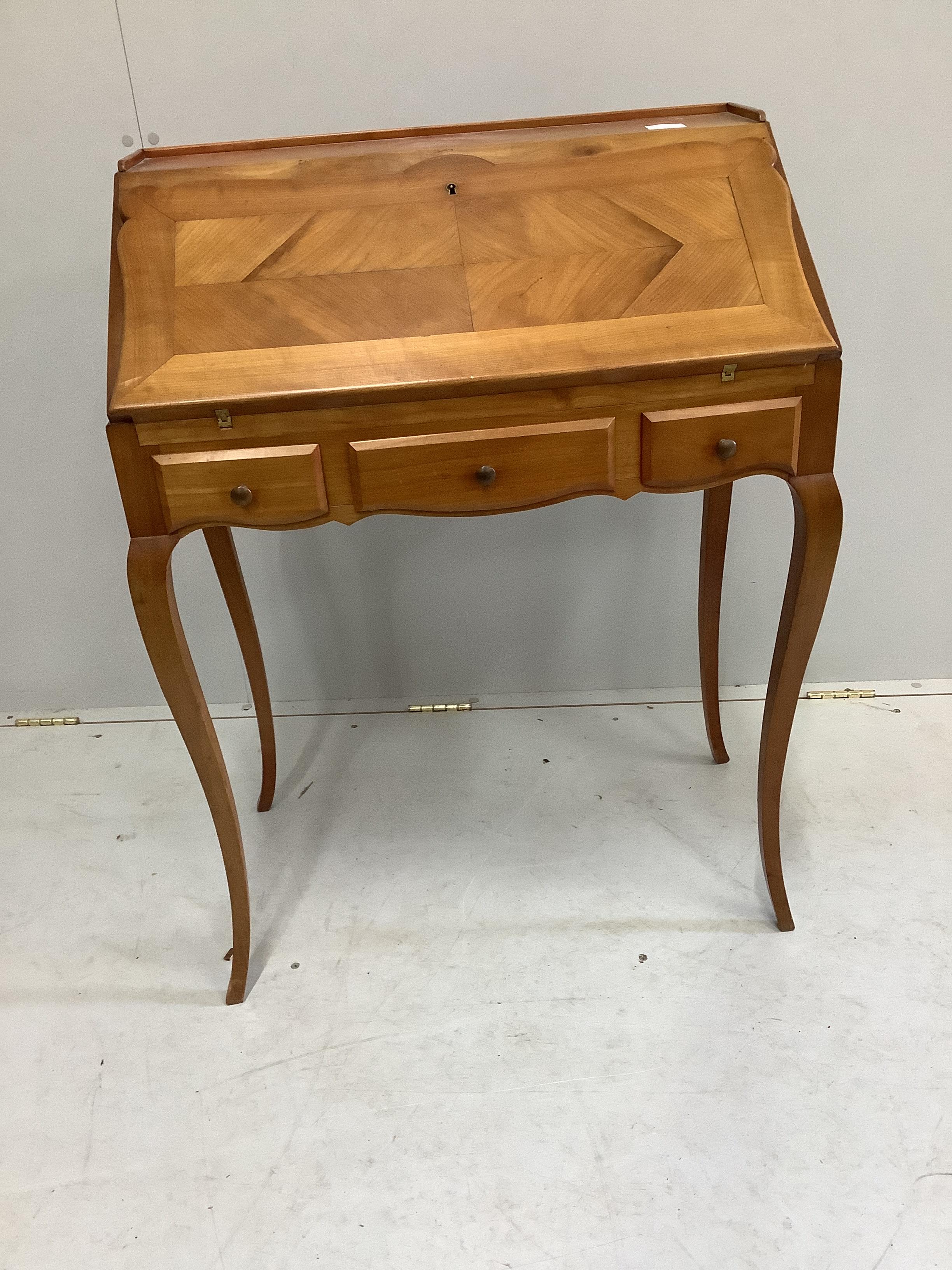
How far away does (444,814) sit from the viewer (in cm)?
197

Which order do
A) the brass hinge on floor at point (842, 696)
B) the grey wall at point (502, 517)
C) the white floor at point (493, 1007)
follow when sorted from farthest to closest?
1. the brass hinge on floor at point (842, 696)
2. the grey wall at point (502, 517)
3. the white floor at point (493, 1007)

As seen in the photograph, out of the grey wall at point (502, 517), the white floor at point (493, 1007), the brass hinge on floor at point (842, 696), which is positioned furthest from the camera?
the brass hinge on floor at point (842, 696)

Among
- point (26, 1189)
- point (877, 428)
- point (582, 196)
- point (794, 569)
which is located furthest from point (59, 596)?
point (877, 428)

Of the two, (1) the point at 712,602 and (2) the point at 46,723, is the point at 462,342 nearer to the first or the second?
(1) the point at 712,602

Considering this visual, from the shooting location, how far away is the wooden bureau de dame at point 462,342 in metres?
1.26

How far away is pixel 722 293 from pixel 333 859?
1204mm

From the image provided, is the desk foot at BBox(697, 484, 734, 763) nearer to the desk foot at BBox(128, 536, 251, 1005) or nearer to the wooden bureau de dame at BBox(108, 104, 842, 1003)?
the wooden bureau de dame at BBox(108, 104, 842, 1003)

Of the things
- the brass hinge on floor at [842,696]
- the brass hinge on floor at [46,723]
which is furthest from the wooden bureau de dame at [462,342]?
the brass hinge on floor at [46,723]

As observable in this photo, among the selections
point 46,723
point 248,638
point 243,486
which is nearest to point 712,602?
point 248,638

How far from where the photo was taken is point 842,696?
7.42 feet

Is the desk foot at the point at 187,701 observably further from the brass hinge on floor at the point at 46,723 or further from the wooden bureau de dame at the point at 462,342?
the brass hinge on floor at the point at 46,723

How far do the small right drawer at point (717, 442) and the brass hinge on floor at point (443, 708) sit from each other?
Result: 1.06m

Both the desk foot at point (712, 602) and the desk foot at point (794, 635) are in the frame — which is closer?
the desk foot at point (794, 635)

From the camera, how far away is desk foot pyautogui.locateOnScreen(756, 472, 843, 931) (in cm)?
134
